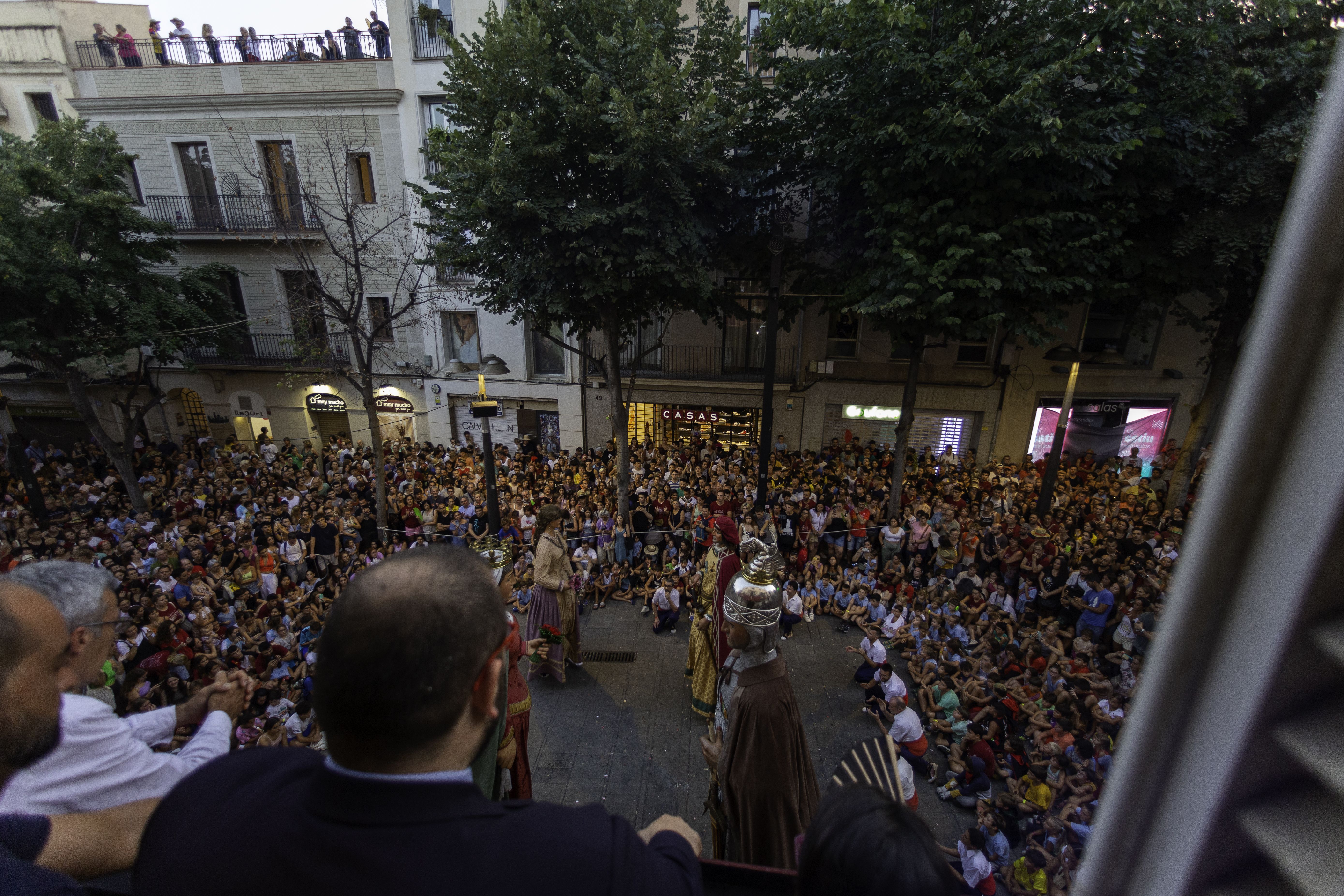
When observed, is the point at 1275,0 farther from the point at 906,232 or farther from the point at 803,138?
the point at 803,138

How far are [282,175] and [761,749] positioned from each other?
2044cm

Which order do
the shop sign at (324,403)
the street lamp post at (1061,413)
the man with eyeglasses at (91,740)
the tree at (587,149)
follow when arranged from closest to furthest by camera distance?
the man with eyeglasses at (91,740) → the tree at (587,149) → the street lamp post at (1061,413) → the shop sign at (324,403)

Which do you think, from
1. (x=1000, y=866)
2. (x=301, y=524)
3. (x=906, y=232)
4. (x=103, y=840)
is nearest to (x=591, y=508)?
(x=301, y=524)

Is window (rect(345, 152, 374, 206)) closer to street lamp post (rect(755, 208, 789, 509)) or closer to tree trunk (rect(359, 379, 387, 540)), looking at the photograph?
tree trunk (rect(359, 379, 387, 540))

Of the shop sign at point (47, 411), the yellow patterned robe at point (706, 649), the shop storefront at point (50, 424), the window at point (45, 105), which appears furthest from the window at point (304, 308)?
the yellow patterned robe at point (706, 649)

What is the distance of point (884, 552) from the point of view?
10.7 metres

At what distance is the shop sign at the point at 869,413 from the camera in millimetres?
16578

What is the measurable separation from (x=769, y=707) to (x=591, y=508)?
360 inches

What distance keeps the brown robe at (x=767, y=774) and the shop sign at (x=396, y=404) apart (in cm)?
1751

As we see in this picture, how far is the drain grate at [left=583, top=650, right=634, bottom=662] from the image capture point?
26.7ft

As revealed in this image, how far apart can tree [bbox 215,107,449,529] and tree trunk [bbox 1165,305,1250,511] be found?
1777 cm

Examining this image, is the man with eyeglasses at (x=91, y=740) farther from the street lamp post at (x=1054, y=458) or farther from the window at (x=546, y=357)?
the window at (x=546, y=357)

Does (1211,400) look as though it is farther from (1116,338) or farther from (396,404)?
(396,404)

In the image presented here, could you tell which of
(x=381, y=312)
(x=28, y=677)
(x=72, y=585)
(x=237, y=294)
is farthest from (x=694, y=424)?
(x=28, y=677)
